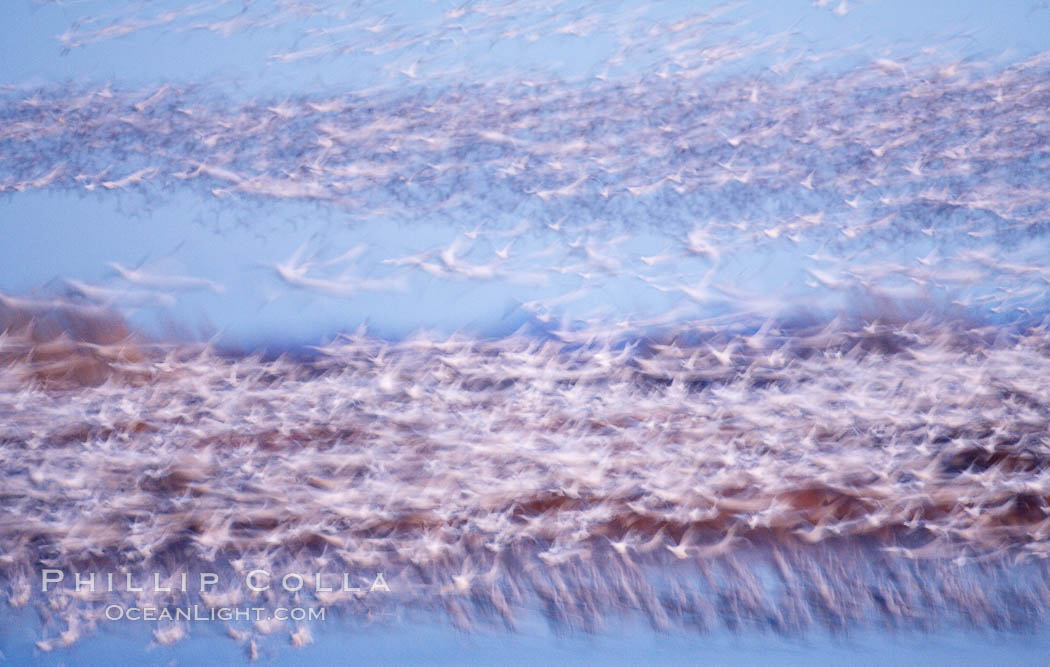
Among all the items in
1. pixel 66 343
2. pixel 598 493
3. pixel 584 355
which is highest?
pixel 66 343

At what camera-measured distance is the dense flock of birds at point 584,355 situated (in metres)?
0.89

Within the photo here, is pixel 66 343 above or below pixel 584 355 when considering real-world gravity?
above

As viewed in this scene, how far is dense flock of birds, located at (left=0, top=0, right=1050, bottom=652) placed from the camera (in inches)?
35.0

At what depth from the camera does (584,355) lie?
912mm

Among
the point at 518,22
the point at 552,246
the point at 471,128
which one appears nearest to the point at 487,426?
the point at 552,246

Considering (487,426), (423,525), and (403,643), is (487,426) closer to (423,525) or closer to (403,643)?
(423,525)

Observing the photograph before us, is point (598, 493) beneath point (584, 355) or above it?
beneath

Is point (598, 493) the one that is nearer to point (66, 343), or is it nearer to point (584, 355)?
point (584, 355)

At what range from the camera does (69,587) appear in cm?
89

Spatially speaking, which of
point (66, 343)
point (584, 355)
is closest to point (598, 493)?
point (584, 355)

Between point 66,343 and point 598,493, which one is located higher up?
point 66,343

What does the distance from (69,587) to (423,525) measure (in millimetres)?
460

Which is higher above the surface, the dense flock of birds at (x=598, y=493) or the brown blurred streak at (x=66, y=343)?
the brown blurred streak at (x=66, y=343)

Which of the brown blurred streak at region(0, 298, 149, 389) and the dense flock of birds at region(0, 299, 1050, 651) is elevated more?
the brown blurred streak at region(0, 298, 149, 389)
